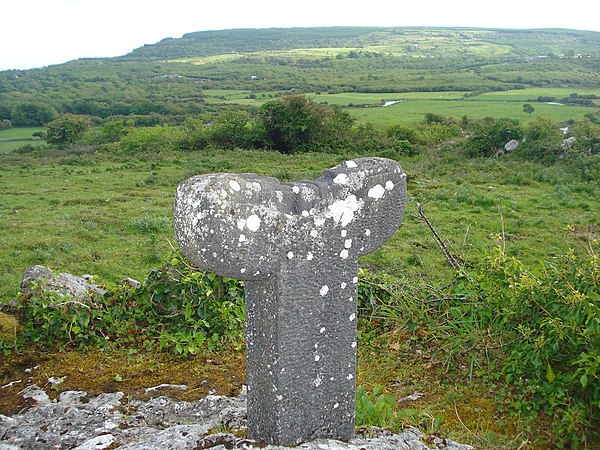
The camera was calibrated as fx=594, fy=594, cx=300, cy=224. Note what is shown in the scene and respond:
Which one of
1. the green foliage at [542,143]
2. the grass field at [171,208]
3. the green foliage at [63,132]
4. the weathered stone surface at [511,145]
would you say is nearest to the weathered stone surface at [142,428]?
the grass field at [171,208]

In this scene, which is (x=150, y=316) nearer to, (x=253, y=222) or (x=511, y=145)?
(x=253, y=222)

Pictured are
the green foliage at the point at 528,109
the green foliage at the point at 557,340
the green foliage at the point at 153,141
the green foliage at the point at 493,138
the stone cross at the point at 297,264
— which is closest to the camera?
the stone cross at the point at 297,264

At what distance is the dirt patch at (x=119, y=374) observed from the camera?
5602mm

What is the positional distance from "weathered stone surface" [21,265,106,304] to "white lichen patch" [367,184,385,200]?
4302 millimetres

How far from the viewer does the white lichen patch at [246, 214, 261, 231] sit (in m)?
3.63

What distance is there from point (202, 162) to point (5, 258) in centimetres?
1926

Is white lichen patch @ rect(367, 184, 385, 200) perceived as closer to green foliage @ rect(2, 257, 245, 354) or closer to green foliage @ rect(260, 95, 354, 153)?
green foliage @ rect(2, 257, 245, 354)

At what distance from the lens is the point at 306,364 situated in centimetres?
409

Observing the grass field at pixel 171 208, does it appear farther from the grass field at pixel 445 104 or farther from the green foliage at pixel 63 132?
the green foliage at pixel 63 132

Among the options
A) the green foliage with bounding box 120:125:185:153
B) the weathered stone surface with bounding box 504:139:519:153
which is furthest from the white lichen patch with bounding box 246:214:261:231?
the green foliage with bounding box 120:125:185:153

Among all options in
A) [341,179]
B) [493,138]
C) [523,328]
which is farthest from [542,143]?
[341,179]

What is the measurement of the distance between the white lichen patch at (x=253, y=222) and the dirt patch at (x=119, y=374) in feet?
8.10

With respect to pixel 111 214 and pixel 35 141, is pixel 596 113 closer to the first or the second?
pixel 111 214

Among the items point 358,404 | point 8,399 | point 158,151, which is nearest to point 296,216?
point 358,404
